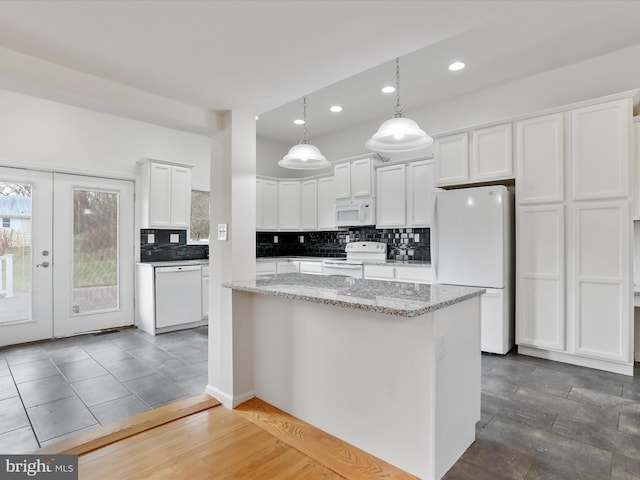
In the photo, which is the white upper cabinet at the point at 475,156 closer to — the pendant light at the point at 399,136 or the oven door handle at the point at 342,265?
the pendant light at the point at 399,136

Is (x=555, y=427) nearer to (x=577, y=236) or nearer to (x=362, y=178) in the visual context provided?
(x=577, y=236)

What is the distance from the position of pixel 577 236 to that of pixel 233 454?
11.4 feet

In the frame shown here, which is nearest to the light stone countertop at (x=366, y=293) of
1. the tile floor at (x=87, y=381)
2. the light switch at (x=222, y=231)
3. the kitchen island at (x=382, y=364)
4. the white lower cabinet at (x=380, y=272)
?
the kitchen island at (x=382, y=364)

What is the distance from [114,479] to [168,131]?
184 inches

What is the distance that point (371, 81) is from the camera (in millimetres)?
4219

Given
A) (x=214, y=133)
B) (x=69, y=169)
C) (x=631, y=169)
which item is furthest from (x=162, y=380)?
(x=631, y=169)

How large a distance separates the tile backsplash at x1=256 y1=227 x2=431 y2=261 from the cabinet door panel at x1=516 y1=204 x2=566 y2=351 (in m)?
1.45

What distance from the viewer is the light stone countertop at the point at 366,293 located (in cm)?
172

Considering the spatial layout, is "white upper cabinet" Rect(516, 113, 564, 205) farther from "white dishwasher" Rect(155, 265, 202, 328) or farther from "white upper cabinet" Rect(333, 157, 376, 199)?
"white dishwasher" Rect(155, 265, 202, 328)

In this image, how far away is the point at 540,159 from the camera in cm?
352

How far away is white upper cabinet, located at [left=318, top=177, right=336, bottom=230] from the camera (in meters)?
5.92

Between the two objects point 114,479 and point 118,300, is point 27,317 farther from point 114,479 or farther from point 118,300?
point 114,479

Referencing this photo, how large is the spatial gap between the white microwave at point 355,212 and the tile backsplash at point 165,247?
2.29 m

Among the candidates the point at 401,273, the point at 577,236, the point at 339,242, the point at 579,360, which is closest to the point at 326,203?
the point at 339,242
